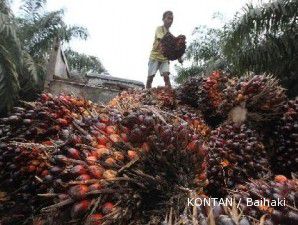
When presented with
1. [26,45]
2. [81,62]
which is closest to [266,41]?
[26,45]

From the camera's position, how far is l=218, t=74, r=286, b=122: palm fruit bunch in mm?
2525

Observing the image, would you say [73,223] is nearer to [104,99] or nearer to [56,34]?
[104,99]

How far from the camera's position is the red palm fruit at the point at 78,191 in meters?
1.29

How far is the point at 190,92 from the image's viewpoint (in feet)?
11.5

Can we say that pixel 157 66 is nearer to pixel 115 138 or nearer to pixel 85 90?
pixel 85 90

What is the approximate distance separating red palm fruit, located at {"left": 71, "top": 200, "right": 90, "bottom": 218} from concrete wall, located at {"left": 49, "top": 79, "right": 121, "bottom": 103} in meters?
3.23

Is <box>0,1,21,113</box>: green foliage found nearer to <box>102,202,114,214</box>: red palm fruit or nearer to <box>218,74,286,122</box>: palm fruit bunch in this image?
<box>218,74,286,122</box>: palm fruit bunch

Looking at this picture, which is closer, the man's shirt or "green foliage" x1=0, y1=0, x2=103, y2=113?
the man's shirt

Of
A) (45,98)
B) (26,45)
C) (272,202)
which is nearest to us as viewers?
(272,202)

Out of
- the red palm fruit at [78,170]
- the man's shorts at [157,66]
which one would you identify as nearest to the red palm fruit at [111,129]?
the red palm fruit at [78,170]

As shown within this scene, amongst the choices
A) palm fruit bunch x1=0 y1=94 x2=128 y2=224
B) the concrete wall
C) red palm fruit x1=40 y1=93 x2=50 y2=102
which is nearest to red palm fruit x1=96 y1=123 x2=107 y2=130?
palm fruit bunch x1=0 y1=94 x2=128 y2=224

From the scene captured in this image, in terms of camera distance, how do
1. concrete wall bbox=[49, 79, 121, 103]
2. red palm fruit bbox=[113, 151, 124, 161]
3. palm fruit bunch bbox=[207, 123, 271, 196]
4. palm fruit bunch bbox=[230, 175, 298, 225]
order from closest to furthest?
palm fruit bunch bbox=[230, 175, 298, 225] < red palm fruit bbox=[113, 151, 124, 161] < palm fruit bunch bbox=[207, 123, 271, 196] < concrete wall bbox=[49, 79, 121, 103]

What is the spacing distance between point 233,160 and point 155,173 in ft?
2.62

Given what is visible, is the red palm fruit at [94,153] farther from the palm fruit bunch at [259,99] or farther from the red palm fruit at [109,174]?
the palm fruit bunch at [259,99]
